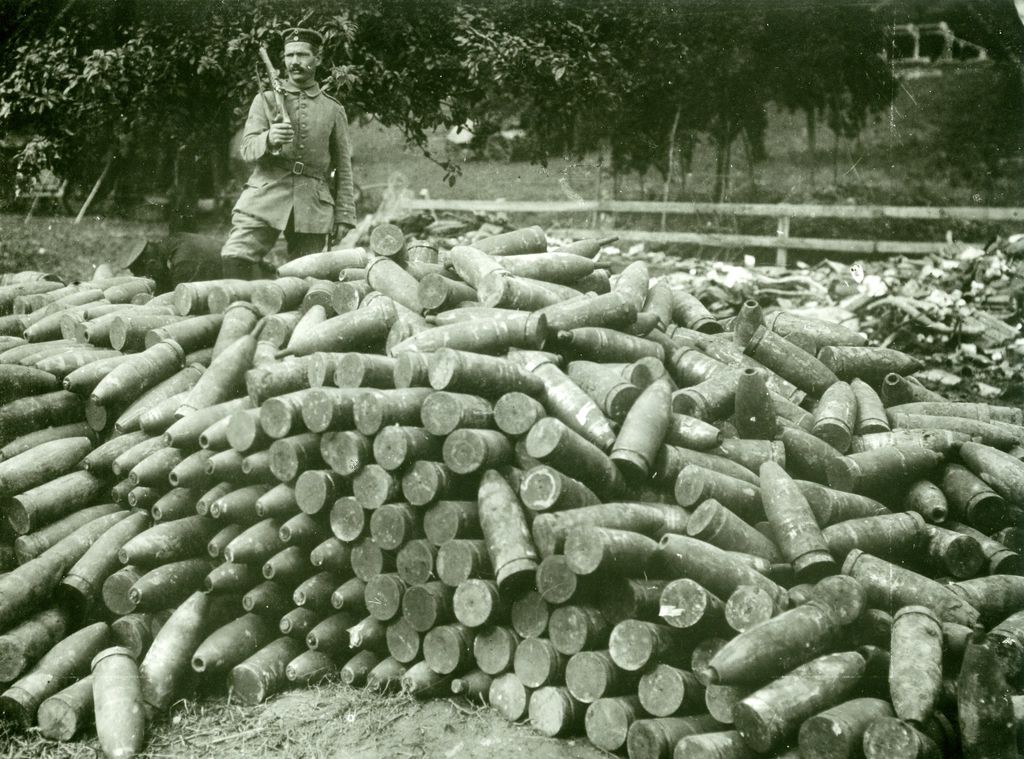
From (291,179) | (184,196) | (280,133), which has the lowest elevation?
(184,196)

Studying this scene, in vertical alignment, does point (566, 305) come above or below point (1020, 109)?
below

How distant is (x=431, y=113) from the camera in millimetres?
14055

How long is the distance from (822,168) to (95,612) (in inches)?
612

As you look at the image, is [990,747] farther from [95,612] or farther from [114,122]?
[114,122]

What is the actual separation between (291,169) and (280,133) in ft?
2.24

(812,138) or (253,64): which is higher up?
(253,64)

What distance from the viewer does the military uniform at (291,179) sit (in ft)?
29.4

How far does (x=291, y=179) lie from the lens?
910 cm

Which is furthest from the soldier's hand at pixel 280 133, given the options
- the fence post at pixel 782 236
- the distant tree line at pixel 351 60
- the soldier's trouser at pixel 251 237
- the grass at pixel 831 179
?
the fence post at pixel 782 236

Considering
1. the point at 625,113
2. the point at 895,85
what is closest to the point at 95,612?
the point at 625,113

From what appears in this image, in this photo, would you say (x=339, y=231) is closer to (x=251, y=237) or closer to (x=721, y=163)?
(x=251, y=237)

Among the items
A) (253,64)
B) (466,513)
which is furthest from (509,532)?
(253,64)

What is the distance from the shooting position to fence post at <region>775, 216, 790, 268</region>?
53.2ft

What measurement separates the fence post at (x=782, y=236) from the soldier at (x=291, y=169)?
9401 millimetres
